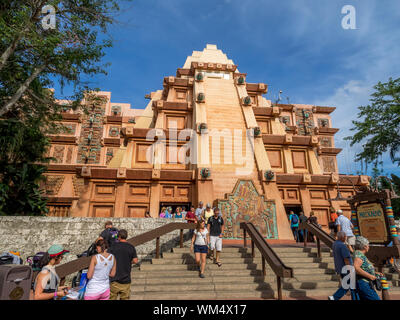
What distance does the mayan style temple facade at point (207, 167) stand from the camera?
12.6 meters

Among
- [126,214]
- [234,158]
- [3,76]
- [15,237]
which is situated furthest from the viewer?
[234,158]

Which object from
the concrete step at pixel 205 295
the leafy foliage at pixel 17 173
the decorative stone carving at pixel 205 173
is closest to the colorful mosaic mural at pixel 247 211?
the decorative stone carving at pixel 205 173

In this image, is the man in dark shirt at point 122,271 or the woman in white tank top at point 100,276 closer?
the woman in white tank top at point 100,276

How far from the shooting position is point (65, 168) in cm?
1692

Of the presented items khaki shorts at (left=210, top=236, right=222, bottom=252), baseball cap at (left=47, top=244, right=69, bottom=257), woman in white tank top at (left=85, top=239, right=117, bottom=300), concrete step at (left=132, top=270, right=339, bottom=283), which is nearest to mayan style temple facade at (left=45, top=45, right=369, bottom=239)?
khaki shorts at (left=210, top=236, right=222, bottom=252)

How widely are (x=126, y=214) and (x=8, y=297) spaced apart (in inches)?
419

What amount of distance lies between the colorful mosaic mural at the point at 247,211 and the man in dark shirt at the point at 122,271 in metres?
7.73

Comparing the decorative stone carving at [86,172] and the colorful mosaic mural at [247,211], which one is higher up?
the decorative stone carving at [86,172]

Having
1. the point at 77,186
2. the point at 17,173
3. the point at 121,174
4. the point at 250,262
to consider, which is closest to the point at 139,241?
the point at 250,262

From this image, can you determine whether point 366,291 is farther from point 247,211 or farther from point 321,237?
point 247,211

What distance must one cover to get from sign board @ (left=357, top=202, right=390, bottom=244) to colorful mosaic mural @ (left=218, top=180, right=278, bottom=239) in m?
4.64

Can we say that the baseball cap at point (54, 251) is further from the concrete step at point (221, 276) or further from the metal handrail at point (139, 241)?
the concrete step at point (221, 276)
